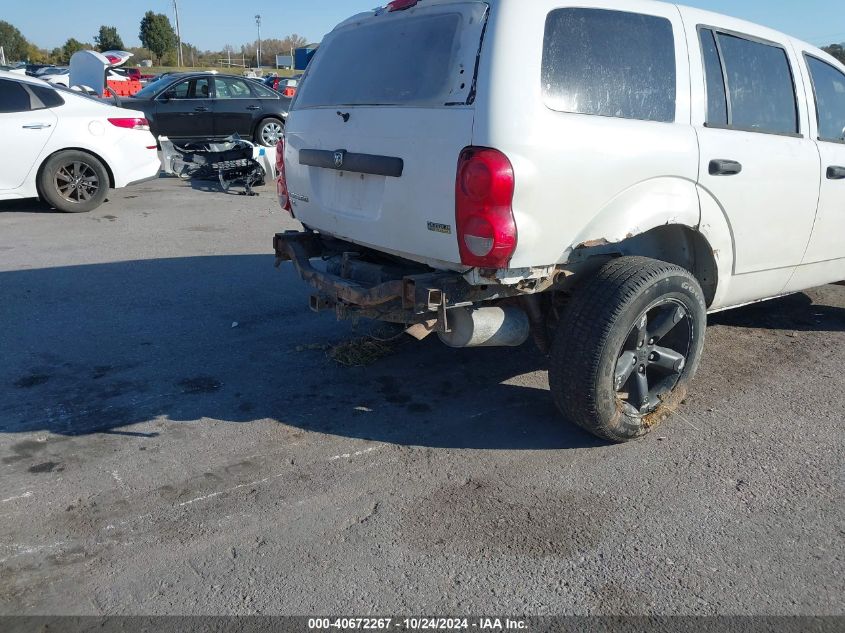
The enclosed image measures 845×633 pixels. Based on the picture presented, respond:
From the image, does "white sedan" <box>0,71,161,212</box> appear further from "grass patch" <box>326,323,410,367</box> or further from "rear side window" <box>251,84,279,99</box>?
"grass patch" <box>326,323,410,367</box>

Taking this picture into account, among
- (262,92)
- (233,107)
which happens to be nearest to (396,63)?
(233,107)

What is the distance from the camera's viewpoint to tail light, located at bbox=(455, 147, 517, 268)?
3.08 metres

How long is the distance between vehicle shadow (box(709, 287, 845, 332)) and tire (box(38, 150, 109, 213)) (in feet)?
25.9

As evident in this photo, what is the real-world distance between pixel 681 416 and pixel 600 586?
67.2 inches

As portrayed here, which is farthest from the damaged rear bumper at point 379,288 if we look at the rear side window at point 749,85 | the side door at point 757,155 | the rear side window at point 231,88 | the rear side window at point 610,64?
the rear side window at point 231,88

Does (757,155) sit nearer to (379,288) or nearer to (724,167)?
(724,167)

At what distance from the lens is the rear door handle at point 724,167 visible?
3861mm

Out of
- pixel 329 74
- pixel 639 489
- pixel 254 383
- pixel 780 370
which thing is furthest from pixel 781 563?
pixel 329 74

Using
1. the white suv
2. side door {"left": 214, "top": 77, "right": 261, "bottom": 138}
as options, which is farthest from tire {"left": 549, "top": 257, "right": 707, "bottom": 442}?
side door {"left": 214, "top": 77, "right": 261, "bottom": 138}

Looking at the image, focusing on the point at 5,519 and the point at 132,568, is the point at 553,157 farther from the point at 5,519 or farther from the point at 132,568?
the point at 5,519

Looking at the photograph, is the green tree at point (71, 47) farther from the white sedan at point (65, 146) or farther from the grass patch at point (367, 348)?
the grass patch at point (367, 348)

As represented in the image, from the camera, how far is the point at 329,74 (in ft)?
13.8

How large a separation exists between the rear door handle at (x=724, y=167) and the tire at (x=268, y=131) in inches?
487

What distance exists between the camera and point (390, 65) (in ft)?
12.2
